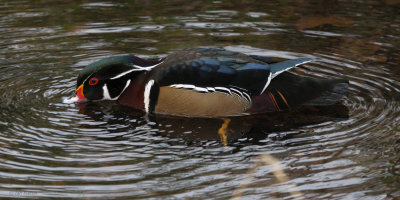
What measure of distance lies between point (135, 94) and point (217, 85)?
3.05ft

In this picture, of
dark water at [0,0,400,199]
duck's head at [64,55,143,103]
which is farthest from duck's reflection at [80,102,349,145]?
duck's head at [64,55,143,103]

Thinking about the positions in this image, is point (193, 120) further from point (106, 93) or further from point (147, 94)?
point (106, 93)

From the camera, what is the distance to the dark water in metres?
5.01

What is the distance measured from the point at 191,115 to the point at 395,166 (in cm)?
221

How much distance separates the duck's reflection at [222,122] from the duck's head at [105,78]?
0.20m

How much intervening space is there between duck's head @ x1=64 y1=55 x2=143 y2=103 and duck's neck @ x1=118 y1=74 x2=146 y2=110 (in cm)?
6

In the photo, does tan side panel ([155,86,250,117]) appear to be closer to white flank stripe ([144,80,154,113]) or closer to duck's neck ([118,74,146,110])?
white flank stripe ([144,80,154,113])

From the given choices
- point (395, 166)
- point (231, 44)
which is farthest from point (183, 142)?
point (231, 44)

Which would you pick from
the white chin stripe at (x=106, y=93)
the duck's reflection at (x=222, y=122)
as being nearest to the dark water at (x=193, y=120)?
the duck's reflection at (x=222, y=122)

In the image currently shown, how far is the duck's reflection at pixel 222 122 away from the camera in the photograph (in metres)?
6.15

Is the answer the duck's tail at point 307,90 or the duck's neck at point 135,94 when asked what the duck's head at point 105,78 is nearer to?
the duck's neck at point 135,94

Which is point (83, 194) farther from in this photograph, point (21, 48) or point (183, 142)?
point (21, 48)

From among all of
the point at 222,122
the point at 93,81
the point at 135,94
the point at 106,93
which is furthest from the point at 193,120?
the point at 93,81

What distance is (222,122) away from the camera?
256 inches
